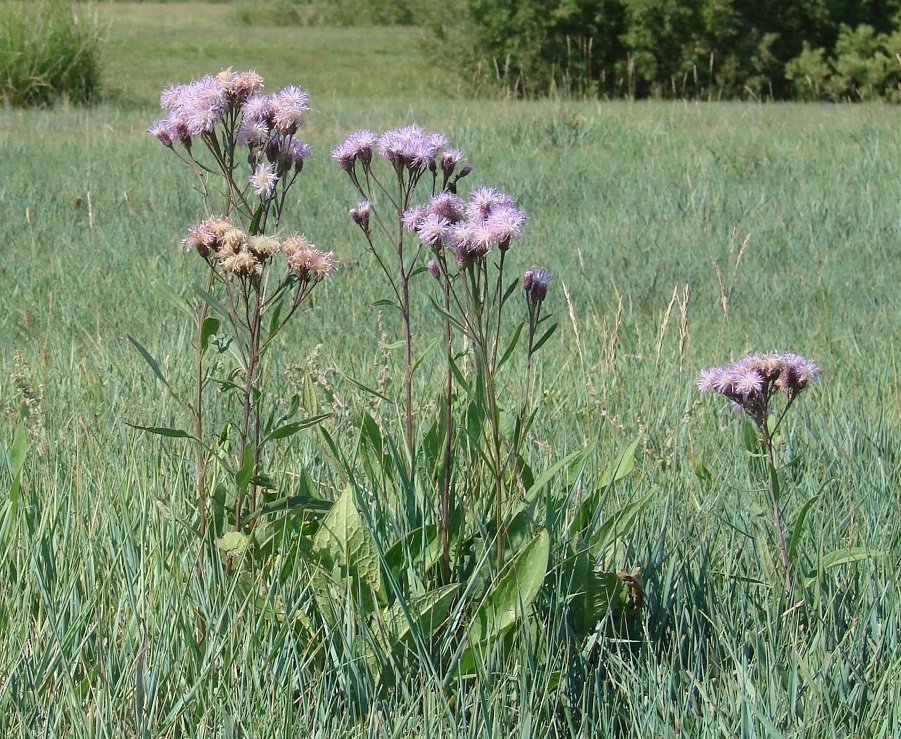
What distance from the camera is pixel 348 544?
152cm

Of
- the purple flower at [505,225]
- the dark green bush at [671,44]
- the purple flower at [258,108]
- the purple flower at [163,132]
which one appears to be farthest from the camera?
the dark green bush at [671,44]

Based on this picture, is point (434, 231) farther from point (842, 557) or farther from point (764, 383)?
point (842, 557)

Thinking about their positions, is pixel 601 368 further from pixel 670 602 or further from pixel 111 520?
pixel 111 520

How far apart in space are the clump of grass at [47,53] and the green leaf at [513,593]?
31.3ft

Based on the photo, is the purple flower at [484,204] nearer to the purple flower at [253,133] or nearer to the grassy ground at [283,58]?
the purple flower at [253,133]

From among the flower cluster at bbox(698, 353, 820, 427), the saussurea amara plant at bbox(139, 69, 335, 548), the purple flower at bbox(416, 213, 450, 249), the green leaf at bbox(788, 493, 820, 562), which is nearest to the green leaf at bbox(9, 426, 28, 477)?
the saussurea amara plant at bbox(139, 69, 335, 548)

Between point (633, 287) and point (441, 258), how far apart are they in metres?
2.81

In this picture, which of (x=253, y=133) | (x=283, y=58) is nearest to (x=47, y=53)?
(x=253, y=133)

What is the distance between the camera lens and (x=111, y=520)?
5.69 feet

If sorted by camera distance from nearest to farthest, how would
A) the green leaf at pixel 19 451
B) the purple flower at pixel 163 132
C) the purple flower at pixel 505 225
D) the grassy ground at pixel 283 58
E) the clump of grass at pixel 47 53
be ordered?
the purple flower at pixel 505 225 < the purple flower at pixel 163 132 < the green leaf at pixel 19 451 < the clump of grass at pixel 47 53 < the grassy ground at pixel 283 58

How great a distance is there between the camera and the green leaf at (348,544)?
152cm

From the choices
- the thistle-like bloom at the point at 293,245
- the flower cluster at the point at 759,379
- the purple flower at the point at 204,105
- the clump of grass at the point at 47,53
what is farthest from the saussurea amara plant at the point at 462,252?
the clump of grass at the point at 47,53

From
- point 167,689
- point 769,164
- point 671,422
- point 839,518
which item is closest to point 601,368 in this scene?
point 671,422

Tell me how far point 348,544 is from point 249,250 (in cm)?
47
